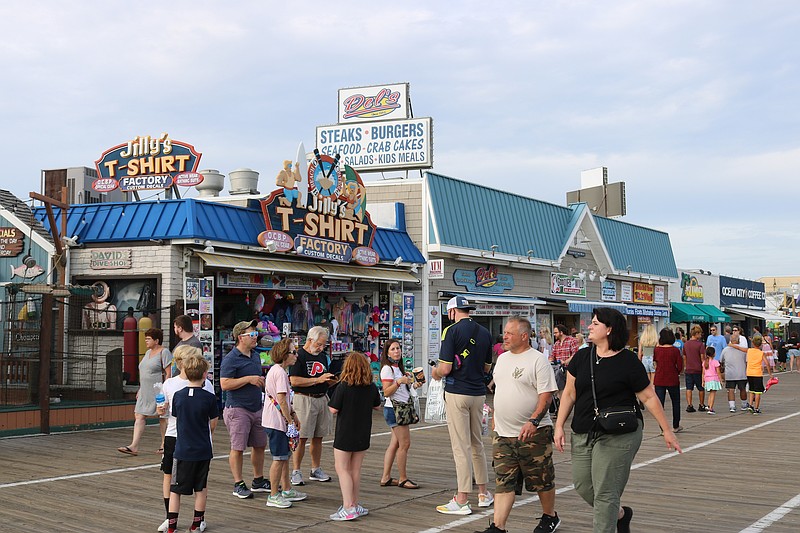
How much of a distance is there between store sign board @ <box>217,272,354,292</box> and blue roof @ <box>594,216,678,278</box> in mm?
14033

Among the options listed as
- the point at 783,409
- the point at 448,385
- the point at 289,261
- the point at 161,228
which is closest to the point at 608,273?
the point at 783,409

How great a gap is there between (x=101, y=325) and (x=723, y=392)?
1744 centimetres

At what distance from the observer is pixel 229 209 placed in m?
16.6

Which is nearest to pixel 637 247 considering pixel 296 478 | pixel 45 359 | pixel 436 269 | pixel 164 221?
pixel 436 269

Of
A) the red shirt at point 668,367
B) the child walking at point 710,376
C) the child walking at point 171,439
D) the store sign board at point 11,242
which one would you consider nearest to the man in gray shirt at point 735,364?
the child walking at point 710,376

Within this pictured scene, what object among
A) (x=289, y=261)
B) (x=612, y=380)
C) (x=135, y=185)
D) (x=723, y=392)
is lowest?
(x=723, y=392)

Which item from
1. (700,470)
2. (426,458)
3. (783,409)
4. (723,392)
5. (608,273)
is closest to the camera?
(700,470)

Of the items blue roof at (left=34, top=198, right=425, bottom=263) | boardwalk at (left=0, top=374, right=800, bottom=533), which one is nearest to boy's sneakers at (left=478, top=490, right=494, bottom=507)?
boardwalk at (left=0, top=374, right=800, bottom=533)

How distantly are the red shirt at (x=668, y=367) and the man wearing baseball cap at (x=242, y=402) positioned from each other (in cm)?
885

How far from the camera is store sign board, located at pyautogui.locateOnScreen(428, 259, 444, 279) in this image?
2162cm

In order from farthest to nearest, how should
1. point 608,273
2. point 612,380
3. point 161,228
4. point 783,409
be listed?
point 608,273, point 783,409, point 161,228, point 612,380

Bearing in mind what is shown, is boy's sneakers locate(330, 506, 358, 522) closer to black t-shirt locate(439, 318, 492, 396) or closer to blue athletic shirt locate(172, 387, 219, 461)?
blue athletic shirt locate(172, 387, 219, 461)

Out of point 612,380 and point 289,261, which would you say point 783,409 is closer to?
point 289,261

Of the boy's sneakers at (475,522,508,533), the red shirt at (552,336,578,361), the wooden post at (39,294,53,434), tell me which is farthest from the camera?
the red shirt at (552,336,578,361)
